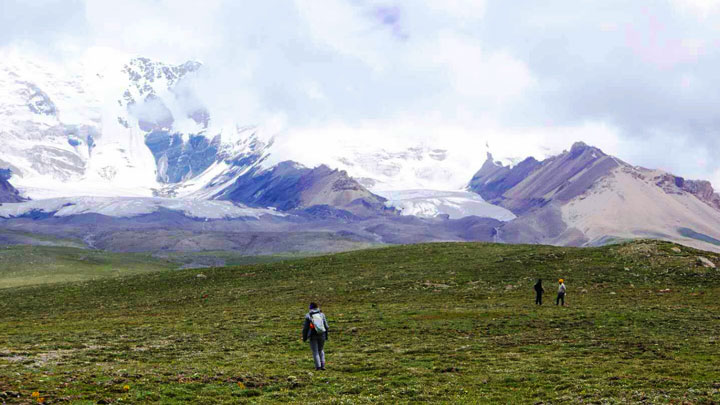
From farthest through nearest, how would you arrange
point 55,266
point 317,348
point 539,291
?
point 55,266
point 539,291
point 317,348

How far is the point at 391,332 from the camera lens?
148 ft

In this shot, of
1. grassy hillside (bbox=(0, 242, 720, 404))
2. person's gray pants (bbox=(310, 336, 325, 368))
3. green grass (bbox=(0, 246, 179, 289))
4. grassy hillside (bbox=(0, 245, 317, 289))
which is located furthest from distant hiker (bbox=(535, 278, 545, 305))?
green grass (bbox=(0, 246, 179, 289))

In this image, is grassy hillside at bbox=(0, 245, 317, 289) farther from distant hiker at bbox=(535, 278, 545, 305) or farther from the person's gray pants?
the person's gray pants

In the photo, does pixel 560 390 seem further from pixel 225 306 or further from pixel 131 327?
pixel 225 306

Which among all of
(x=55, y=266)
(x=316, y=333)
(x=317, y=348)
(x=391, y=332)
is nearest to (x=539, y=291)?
(x=391, y=332)

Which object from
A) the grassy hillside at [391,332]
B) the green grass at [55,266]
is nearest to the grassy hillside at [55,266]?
the green grass at [55,266]

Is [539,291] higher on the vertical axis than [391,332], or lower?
higher

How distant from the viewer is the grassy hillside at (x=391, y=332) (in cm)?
2814

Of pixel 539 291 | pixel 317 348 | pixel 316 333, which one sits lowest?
pixel 317 348

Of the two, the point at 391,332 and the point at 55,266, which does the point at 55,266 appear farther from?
the point at 391,332

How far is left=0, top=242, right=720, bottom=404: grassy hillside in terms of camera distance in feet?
92.3

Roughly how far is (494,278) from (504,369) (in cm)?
3785

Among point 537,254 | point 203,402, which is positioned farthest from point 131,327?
point 537,254

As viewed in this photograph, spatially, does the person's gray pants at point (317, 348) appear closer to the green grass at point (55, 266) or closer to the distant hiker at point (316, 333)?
the distant hiker at point (316, 333)
